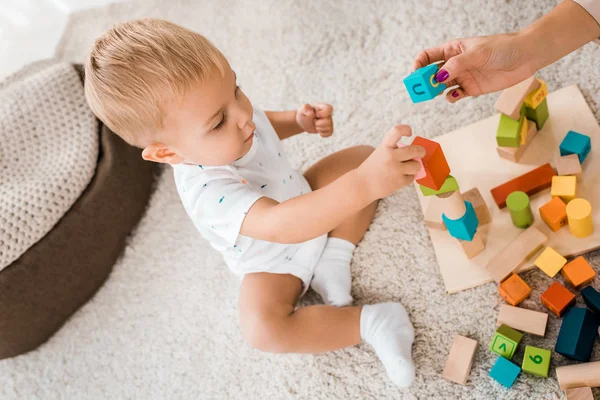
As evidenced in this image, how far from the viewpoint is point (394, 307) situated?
3.45 ft

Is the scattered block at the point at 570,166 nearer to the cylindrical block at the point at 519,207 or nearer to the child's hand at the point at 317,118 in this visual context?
the cylindrical block at the point at 519,207

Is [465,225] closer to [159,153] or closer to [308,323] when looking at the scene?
[308,323]

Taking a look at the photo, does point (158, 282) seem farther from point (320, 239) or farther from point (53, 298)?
point (320, 239)

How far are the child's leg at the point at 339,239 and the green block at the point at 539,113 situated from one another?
13.1 inches

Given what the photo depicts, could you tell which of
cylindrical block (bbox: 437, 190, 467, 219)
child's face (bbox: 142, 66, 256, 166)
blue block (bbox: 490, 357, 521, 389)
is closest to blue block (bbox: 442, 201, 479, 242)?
cylindrical block (bbox: 437, 190, 467, 219)

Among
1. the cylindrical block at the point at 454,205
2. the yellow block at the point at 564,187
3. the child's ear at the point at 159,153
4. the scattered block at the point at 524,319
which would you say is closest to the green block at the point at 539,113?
the yellow block at the point at 564,187

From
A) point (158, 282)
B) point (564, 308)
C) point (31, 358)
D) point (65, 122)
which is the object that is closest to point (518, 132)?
point (564, 308)

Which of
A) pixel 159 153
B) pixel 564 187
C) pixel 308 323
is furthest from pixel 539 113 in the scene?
pixel 159 153

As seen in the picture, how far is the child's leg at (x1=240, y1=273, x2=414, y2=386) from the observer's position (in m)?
1.02

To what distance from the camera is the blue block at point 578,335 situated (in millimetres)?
874

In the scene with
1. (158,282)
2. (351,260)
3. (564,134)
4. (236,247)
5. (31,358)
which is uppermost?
(564,134)

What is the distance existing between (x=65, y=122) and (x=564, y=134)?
1.12 metres

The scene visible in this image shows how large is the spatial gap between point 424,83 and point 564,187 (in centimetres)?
36

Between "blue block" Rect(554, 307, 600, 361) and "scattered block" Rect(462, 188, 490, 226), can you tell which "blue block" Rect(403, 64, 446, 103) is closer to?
"scattered block" Rect(462, 188, 490, 226)
